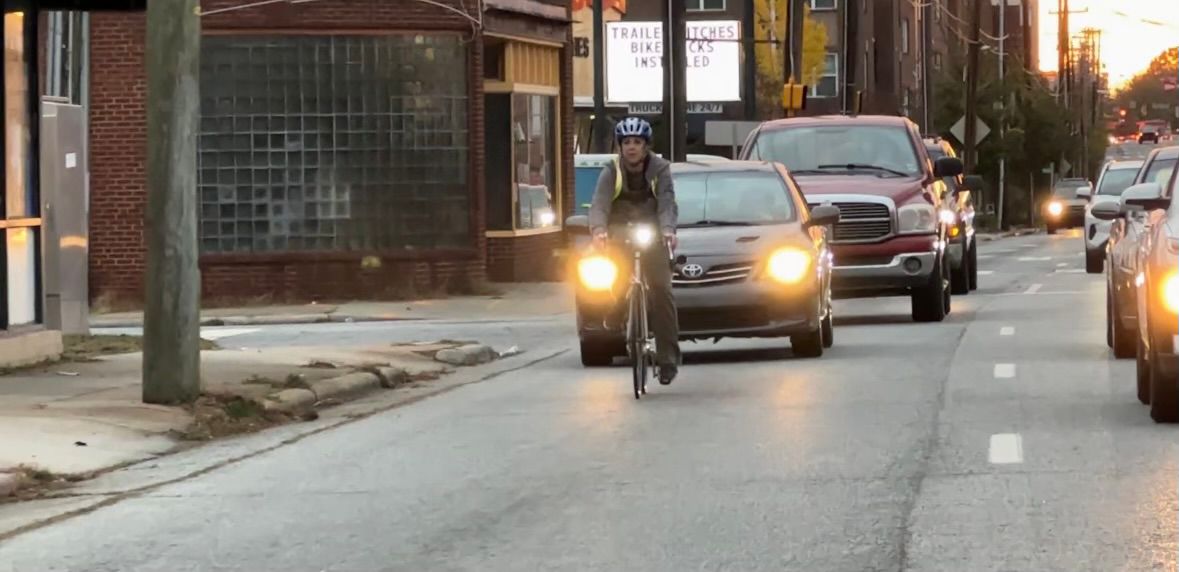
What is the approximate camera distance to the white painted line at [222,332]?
2475 cm

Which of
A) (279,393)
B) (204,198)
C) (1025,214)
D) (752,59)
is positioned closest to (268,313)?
(204,198)

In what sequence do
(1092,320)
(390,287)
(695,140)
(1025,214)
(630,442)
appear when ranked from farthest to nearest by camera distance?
1. (1025,214)
2. (695,140)
3. (390,287)
4. (1092,320)
5. (630,442)

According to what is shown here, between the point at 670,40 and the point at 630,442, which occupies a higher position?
the point at 670,40

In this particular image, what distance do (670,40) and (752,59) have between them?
11.9m

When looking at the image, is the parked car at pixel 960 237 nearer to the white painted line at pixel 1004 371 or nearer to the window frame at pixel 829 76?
the white painted line at pixel 1004 371

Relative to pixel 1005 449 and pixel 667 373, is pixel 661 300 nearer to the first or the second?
pixel 667 373

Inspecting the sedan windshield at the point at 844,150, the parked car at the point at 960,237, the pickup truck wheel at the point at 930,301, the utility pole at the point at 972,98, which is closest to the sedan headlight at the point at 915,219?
the pickup truck wheel at the point at 930,301

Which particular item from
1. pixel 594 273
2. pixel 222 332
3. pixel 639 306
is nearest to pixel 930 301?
pixel 594 273

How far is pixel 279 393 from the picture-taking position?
15.8 metres

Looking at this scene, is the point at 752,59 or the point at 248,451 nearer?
the point at 248,451

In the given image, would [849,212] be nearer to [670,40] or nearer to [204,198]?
[204,198]

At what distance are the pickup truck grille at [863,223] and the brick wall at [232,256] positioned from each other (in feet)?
28.8

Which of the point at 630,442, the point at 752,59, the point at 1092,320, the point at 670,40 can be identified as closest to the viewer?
the point at 630,442

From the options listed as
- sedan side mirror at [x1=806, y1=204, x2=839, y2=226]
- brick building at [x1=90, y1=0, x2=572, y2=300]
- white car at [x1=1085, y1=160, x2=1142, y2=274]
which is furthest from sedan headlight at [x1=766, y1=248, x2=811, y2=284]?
white car at [x1=1085, y1=160, x2=1142, y2=274]
